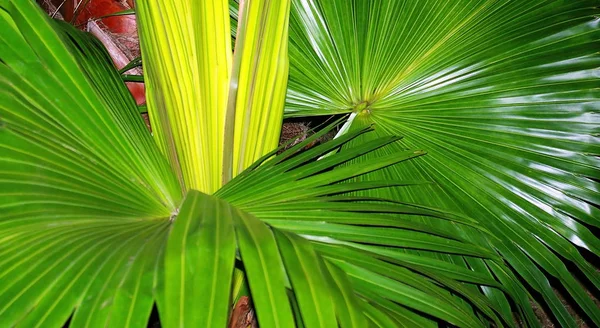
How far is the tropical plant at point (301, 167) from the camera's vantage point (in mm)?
453

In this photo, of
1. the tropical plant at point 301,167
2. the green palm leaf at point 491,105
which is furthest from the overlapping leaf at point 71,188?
the green palm leaf at point 491,105

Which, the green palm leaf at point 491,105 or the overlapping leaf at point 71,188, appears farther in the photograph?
the green palm leaf at point 491,105

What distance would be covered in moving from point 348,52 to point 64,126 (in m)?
0.63

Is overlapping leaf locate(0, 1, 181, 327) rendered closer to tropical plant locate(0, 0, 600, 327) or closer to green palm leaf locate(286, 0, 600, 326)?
tropical plant locate(0, 0, 600, 327)

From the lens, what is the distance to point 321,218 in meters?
0.66

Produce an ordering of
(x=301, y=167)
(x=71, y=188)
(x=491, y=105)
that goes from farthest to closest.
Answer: (x=491, y=105)
(x=301, y=167)
(x=71, y=188)

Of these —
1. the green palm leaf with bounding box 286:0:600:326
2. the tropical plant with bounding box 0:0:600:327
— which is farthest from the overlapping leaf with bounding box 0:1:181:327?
the green palm leaf with bounding box 286:0:600:326

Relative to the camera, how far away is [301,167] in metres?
0.75

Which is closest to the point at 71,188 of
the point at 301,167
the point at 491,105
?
the point at 301,167

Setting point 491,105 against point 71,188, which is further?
point 491,105

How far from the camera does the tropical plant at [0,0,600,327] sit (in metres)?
0.45

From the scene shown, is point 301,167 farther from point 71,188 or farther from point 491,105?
point 491,105

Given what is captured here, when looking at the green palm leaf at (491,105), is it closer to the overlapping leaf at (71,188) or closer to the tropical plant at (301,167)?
the tropical plant at (301,167)

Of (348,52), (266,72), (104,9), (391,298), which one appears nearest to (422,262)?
(391,298)
